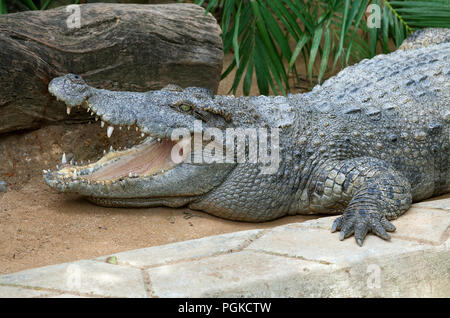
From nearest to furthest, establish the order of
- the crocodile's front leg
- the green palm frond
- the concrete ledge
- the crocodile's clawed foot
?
the concrete ledge, the crocodile's clawed foot, the crocodile's front leg, the green palm frond

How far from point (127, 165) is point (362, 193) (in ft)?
5.50

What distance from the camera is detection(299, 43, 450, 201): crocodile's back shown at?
4234 millimetres

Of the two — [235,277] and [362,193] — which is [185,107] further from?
[235,277]

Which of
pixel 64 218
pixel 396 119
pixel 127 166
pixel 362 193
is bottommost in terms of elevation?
pixel 64 218

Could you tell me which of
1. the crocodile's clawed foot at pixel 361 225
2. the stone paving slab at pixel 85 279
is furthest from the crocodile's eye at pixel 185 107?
the stone paving slab at pixel 85 279

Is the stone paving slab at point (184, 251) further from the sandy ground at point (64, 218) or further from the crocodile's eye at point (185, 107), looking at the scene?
the crocodile's eye at point (185, 107)

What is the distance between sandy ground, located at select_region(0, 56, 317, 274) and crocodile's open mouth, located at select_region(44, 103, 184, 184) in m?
0.25

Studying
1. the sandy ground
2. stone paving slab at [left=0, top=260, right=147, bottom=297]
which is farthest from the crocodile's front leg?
stone paving slab at [left=0, top=260, right=147, bottom=297]

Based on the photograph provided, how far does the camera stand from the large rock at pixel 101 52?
164 inches

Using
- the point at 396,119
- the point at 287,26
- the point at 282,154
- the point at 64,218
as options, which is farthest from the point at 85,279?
the point at 287,26

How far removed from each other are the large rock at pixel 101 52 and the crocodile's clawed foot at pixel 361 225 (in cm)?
206

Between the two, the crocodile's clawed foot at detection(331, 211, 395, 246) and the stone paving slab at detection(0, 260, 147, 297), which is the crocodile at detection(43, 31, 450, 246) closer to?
the crocodile's clawed foot at detection(331, 211, 395, 246)

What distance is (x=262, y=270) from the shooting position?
275cm

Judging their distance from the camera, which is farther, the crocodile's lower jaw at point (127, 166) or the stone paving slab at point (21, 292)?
the crocodile's lower jaw at point (127, 166)
